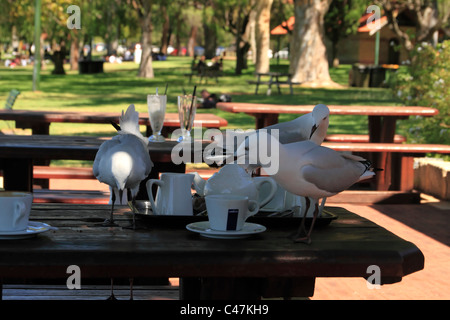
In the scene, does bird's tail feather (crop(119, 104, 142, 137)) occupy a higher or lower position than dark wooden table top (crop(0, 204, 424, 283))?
higher

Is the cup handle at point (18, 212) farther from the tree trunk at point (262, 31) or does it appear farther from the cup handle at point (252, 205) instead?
the tree trunk at point (262, 31)

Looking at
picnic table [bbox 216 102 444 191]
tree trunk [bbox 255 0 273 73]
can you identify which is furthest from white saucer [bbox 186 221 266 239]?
tree trunk [bbox 255 0 273 73]

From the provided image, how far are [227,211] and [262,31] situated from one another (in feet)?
112

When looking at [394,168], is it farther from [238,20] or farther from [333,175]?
[238,20]

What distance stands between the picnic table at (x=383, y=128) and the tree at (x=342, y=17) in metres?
33.5

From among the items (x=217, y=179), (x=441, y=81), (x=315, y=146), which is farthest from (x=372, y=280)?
(x=441, y=81)

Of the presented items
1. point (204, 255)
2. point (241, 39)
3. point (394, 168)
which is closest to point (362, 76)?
point (241, 39)

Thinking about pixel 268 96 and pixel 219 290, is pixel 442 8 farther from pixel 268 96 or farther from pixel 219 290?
pixel 219 290

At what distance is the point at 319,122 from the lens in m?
3.33

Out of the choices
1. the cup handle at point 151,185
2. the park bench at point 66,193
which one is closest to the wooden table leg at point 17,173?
the park bench at point 66,193

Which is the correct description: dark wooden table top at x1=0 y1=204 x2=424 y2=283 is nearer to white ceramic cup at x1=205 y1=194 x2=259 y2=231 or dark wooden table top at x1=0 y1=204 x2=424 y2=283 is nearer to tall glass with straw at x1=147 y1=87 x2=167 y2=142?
white ceramic cup at x1=205 y1=194 x2=259 y2=231

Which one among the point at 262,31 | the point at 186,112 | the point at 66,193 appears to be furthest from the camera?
the point at 262,31

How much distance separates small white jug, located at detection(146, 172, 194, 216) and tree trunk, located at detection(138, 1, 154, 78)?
32.4m

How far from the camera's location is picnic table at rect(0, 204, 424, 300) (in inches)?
89.7
